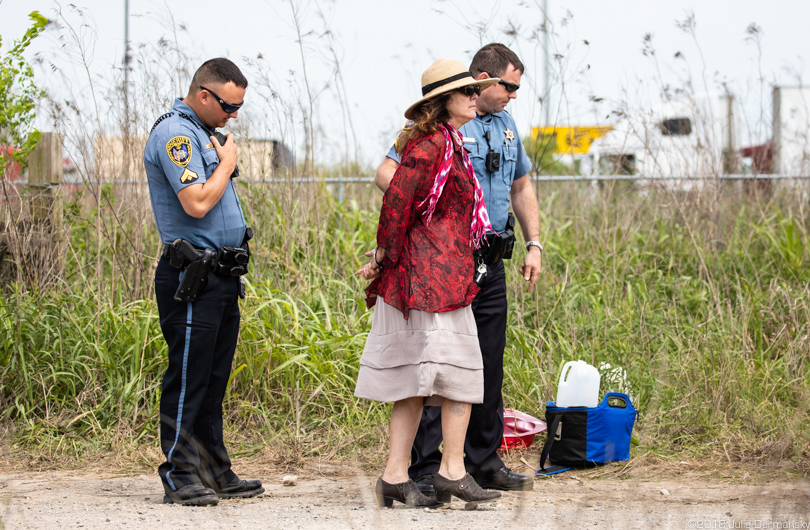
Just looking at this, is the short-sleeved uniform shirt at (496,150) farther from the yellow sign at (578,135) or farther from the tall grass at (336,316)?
the yellow sign at (578,135)

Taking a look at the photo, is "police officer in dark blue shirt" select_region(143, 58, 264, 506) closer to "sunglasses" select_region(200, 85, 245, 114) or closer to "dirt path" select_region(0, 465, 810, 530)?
"sunglasses" select_region(200, 85, 245, 114)

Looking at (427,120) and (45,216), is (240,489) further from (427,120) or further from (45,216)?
(45,216)

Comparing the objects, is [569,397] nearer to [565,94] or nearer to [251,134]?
[565,94]

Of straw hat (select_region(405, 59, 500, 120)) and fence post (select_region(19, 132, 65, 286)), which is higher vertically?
straw hat (select_region(405, 59, 500, 120))

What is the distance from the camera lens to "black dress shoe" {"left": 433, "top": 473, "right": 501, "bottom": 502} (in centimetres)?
301

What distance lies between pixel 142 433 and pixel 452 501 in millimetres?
1802

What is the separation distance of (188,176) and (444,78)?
108 cm

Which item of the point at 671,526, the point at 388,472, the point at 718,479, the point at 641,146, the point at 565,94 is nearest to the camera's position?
the point at 671,526

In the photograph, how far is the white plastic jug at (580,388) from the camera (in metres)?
4.02

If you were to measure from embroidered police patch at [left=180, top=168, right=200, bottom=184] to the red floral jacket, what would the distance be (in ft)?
2.49

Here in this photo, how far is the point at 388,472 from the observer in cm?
308

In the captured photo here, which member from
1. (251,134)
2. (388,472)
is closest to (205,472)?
(388,472)

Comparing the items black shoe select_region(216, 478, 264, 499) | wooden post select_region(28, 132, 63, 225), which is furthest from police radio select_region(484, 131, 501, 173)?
wooden post select_region(28, 132, 63, 225)

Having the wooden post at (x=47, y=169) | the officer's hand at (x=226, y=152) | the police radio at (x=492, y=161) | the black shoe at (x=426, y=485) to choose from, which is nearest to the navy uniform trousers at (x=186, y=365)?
the officer's hand at (x=226, y=152)
